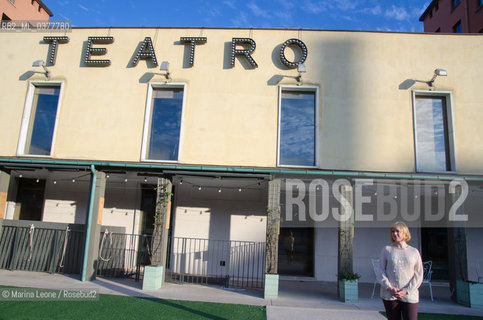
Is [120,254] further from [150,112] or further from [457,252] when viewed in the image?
[457,252]

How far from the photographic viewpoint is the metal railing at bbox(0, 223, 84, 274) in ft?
31.6

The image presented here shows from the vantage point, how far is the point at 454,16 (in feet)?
78.6

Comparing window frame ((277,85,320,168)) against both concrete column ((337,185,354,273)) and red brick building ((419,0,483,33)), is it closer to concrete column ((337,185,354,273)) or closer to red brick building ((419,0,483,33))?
concrete column ((337,185,354,273))

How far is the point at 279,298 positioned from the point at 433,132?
626cm

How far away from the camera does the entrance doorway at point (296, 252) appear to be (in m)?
11.3

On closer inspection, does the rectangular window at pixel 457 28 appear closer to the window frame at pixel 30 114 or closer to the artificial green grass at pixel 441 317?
the artificial green grass at pixel 441 317

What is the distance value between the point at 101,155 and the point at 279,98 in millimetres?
5286

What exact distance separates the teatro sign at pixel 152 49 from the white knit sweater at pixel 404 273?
6975 millimetres

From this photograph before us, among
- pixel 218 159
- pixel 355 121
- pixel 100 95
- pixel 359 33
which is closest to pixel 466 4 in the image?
pixel 359 33

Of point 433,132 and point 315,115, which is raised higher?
point 315,115

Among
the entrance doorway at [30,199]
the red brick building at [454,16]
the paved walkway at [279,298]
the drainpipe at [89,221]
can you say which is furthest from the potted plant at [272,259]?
the red brick building at [454,16]

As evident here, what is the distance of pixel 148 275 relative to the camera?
27.1ft

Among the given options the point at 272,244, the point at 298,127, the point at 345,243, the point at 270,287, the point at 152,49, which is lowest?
the point at 270,287

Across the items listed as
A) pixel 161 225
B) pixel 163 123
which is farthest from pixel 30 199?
pixel 161 225
